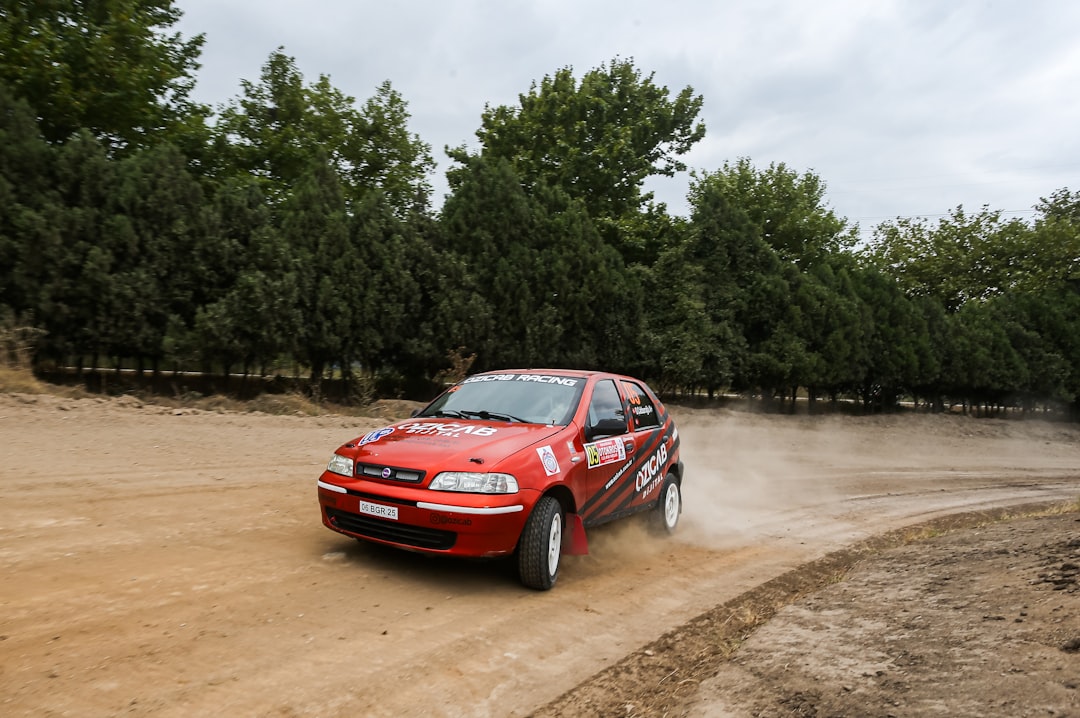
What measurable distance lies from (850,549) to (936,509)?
14.4ft

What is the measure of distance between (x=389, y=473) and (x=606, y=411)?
2.35 meters

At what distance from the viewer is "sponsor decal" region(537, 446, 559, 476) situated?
19.3ft

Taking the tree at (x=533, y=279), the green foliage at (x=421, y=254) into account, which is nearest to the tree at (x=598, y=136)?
the green foliage at (x=421, y=254)

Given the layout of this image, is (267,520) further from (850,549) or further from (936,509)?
(936,509)

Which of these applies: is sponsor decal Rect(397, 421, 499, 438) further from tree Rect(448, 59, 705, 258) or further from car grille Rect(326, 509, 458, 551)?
tree Rect(448, 59, 705, 258)

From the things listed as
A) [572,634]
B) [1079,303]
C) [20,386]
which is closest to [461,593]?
[572,634]

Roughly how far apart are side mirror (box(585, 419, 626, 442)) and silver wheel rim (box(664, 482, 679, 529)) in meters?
1.61

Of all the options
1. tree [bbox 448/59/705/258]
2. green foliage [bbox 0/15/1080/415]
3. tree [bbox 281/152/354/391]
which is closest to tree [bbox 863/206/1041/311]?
green foliage [bbox 0/15/1080/415]

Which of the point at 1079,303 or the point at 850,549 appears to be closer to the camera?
the point at 850,549

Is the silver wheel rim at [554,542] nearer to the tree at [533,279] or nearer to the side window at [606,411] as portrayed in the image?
the side window at [606,411]

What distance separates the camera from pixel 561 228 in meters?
21.6

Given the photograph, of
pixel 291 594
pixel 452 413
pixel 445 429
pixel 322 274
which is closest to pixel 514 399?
pixel 452 413

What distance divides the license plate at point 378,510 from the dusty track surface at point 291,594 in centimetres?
49

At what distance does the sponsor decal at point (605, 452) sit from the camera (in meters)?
6.56
